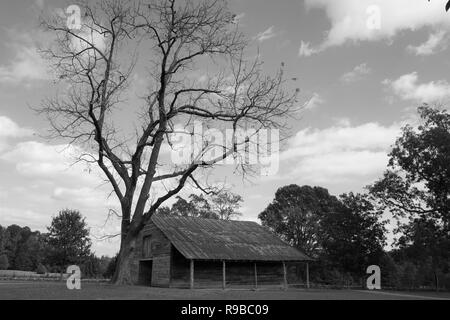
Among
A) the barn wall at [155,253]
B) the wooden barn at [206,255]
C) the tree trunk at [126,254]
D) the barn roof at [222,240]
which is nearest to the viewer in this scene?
the tree trunk at [126,254]

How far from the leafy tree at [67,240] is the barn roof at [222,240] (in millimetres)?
27362

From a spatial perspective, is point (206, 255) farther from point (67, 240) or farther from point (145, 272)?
point (67, 240)

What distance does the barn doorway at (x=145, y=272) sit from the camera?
121ft

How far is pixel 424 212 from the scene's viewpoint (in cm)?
4053

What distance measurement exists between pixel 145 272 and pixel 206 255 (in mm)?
7949

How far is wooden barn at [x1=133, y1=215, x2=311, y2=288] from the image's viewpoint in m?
32.2

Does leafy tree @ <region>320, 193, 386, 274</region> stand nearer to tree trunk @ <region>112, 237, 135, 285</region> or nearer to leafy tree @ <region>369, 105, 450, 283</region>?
leafy tree @ <region>369, 105, 450, 283</region>

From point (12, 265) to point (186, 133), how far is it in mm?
95943

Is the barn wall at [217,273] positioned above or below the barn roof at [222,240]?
below

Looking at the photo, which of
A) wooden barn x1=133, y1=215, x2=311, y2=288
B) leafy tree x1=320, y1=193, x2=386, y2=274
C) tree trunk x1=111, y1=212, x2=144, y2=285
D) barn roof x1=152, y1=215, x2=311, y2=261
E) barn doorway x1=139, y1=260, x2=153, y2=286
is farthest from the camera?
leafy tree x1=320, y1=193, x2=386, y2=274

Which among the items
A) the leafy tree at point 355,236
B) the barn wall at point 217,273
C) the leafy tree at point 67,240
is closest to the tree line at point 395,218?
the leafy tree at point 355,236

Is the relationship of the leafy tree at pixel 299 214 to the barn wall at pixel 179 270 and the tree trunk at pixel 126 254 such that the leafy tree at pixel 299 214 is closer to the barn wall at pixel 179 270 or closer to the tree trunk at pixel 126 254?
the barn wall at pixel 179 270

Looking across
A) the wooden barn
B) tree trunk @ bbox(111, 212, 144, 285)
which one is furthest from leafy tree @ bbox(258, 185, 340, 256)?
tree trunk @ bbox(111, 212, 144, 285)
